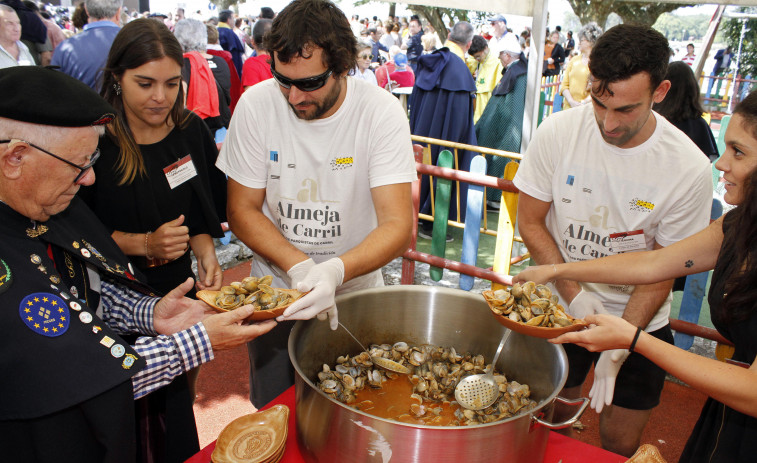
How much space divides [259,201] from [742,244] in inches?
66.6

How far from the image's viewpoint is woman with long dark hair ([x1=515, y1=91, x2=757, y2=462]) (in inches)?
57.3

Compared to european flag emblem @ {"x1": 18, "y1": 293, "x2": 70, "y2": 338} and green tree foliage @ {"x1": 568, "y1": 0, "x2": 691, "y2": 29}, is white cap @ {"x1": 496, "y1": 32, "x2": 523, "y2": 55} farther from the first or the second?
green tree foliage @ {"x1": 568, "y1": 0, "x2": 691, "y2": 29}

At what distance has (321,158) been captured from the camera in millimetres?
2160

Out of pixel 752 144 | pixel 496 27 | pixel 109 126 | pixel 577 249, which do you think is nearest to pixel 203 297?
pixel 109 126

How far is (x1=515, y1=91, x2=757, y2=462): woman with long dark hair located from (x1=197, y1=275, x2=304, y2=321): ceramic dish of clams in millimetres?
845

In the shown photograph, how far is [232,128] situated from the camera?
2293mm

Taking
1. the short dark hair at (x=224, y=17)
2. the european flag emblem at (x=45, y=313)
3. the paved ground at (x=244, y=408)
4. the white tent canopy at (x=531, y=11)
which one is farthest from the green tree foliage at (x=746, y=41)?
the european flag emblem at (x=45, y=313)

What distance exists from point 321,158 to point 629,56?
3.90 feet

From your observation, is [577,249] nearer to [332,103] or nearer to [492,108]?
[332,103]

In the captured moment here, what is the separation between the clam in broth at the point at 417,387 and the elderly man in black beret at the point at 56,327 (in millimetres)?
349

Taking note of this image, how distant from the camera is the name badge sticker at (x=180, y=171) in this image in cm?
240

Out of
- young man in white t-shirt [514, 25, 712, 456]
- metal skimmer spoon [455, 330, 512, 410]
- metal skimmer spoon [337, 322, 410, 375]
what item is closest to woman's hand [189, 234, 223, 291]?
metal skimmer spoon [337, 322, 410, 375]

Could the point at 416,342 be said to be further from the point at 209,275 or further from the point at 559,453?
the point at 209,275

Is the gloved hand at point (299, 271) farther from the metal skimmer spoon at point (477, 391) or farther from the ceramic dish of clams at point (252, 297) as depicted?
the metal skimmer spoon at point (477, 391)
